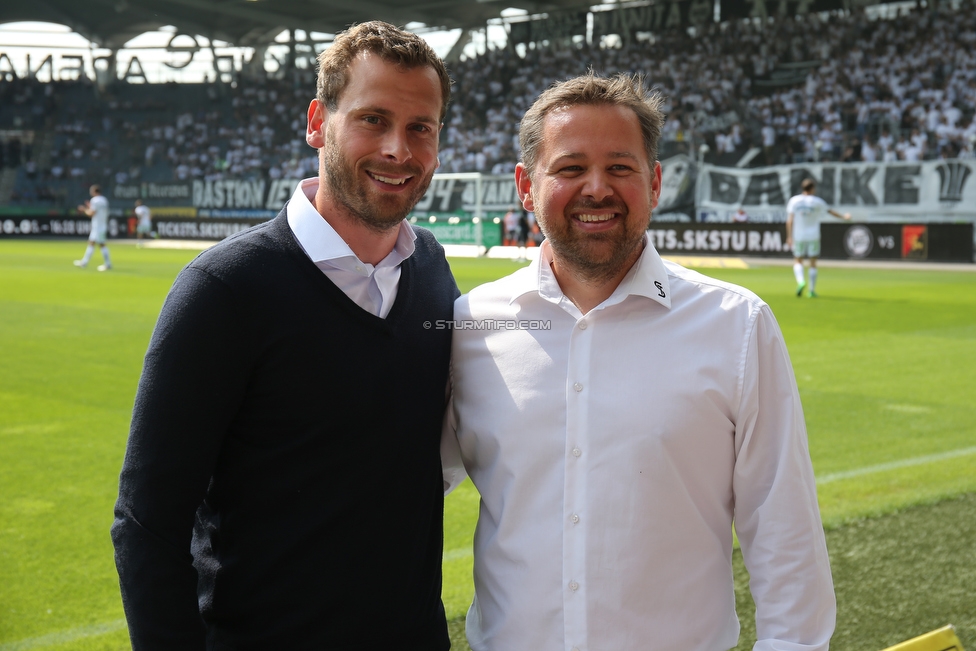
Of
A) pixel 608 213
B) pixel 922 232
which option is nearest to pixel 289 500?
pixel 608 213

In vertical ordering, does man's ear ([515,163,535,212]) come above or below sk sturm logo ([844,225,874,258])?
above

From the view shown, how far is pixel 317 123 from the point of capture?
262cm

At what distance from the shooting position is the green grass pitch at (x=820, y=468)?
433 centimetres

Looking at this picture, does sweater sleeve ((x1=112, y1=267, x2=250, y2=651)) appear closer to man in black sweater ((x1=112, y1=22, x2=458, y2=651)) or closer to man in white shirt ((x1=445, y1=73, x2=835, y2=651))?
man in black sweater ((x1=112, y1=22, x2=458, y2=651))

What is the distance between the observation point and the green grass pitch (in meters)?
4.33

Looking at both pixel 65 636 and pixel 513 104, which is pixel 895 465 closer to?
pixel 65 636

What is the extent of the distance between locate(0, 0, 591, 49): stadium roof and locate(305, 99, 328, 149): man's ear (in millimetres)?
40465

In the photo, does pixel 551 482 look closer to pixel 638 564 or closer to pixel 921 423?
pixel 638 564

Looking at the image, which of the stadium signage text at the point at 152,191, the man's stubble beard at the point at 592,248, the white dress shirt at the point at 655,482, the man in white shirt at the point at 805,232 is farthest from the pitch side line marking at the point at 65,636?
the stadium signage text at the point at 152,191

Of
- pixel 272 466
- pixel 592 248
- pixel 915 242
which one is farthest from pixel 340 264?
pixel 915 242

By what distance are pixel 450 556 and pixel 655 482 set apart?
313 cm

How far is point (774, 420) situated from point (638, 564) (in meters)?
0.46

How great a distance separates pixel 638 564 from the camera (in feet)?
7.55

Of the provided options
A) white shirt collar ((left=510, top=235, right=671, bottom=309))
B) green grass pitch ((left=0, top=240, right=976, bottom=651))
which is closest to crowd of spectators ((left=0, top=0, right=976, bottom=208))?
green grass pitch ((left=0, top=240, right=976, bottom=651))
